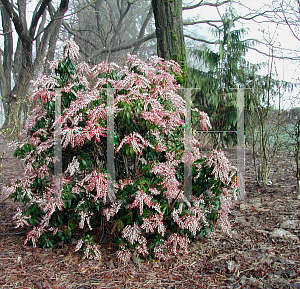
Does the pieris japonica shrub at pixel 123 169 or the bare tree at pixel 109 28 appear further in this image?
the bare tree at pixel 109 28

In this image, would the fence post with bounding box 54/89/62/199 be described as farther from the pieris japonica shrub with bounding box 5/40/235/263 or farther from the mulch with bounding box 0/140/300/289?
the mulch with bounding box 0/140/300/289

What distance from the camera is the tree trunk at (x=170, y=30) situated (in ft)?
12.6

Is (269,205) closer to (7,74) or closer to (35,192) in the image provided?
(35,192)

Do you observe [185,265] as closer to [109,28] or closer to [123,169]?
[123,169]

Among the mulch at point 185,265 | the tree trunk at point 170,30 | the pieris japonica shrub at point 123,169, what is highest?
the tree trunk at point 170,30

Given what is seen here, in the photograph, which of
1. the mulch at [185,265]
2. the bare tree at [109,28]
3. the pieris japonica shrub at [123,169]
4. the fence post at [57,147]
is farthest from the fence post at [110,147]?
the bare tree at [109,28]

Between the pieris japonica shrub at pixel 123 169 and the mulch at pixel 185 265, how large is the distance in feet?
0.40

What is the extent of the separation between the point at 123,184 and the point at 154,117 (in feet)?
2.20

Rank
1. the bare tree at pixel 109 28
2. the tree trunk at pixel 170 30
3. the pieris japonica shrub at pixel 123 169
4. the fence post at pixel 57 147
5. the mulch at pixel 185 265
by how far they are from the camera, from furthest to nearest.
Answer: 1. the bare tree at pixel 109 28
2. the tree trunk at pixel 170 30
3. the fence post at pixel 57 147
4. the pieris japonica shrub at pixel 123 169
5. the mulch at pixel 185 265

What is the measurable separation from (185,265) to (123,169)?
3.23ft

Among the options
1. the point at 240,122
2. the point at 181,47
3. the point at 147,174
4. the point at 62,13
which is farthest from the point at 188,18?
the point at 147,174

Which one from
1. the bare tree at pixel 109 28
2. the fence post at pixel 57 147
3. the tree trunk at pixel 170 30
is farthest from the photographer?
the bare tree at pixel 109 28

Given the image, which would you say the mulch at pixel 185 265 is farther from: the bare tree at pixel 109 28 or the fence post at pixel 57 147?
the bare tree at pixel 109 28

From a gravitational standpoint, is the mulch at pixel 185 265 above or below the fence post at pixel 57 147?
below
